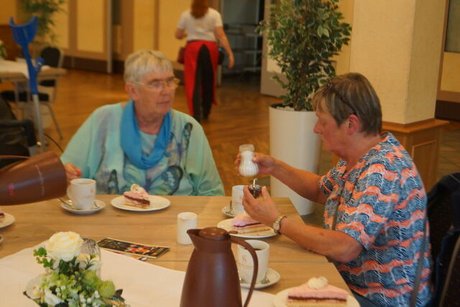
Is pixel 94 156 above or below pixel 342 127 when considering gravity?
below

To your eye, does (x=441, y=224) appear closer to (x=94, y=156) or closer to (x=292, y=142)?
(x=94, y=156)

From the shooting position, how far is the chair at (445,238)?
6.42 ft

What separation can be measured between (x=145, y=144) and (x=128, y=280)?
121cm

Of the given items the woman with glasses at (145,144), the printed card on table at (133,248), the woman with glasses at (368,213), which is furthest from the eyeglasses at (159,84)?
the printed card on table at (133,248)

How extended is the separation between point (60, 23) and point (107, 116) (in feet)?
40.9

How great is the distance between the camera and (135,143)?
2.86 metres

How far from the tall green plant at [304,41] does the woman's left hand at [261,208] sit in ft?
9.16

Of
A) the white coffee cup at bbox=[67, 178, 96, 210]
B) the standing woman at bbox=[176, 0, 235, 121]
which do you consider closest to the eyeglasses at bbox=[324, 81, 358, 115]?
the white coffee cup at bbox=[67, 178, 96, 210]

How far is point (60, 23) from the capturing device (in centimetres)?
1466

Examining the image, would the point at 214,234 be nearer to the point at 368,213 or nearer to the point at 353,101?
the point at 368,213

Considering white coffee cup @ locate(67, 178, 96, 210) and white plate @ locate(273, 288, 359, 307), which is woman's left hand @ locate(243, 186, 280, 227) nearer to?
white plate @ locate(273, 288, 359, 307)

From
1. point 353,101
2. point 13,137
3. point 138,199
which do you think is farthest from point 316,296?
point 13,137

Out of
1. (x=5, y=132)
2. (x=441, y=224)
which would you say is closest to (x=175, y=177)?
(x=441, y=224)

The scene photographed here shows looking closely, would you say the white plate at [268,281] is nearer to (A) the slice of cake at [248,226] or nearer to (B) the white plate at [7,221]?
(A) the slice of cake at [248,226]
